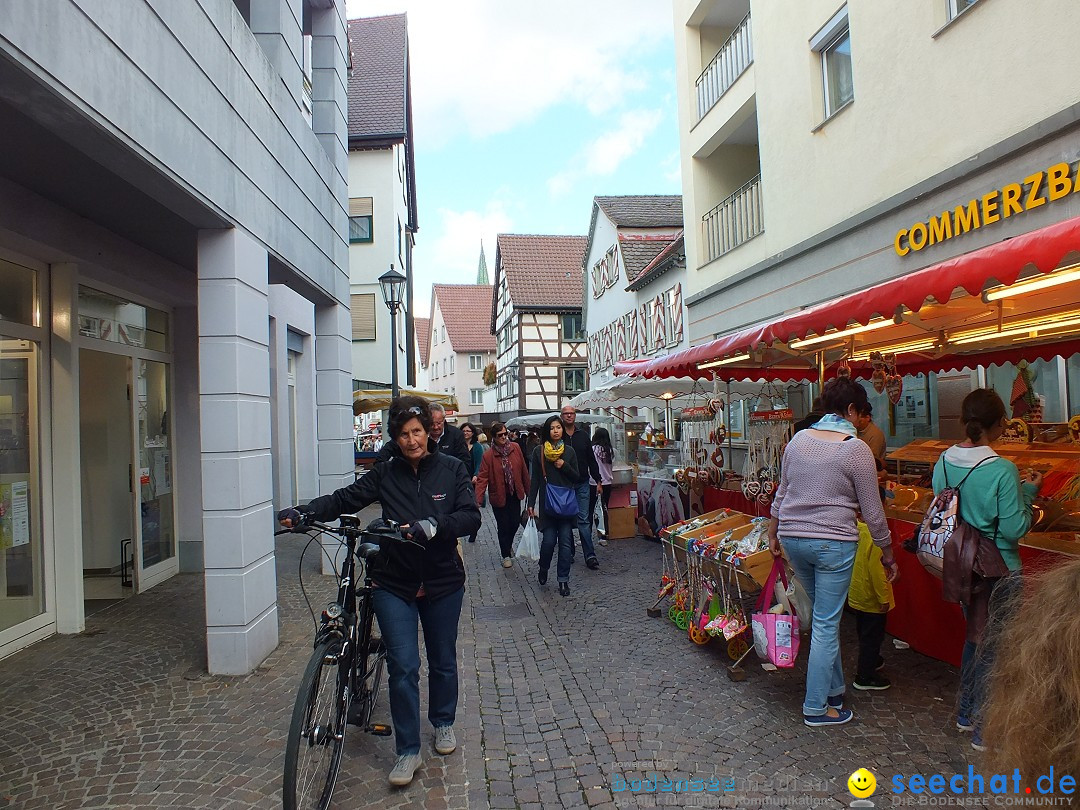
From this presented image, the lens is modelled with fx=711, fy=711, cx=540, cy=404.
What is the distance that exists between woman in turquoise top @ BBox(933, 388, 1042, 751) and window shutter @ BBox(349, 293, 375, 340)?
2127cm

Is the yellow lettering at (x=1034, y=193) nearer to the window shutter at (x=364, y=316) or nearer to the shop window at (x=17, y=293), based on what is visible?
the shop window at (x=17, y=293)

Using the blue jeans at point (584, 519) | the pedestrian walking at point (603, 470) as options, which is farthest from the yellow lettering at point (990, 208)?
the pedestrian walking at point (603, 470)

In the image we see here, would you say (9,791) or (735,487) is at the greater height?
(735,487)

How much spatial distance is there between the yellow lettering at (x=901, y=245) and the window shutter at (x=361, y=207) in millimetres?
18320

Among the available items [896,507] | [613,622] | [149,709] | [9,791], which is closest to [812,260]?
[896,507]

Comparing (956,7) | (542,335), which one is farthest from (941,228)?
(542,335)

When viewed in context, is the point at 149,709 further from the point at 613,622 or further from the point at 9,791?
the point at 613,622

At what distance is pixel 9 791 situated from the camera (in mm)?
3348

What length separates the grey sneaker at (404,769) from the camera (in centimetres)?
332

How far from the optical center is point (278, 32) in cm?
638

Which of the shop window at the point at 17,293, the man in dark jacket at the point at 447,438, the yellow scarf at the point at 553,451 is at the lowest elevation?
the yellow scarf at the point at 553,451

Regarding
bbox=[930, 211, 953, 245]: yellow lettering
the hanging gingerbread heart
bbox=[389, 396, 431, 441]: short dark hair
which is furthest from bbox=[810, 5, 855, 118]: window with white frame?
bbox=[389, 396, 431, 441]: short dark hair

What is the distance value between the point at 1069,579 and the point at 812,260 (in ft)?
31.1

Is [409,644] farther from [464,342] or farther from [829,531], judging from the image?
[464,342]
